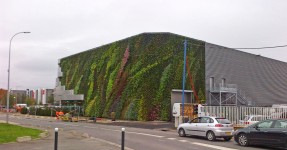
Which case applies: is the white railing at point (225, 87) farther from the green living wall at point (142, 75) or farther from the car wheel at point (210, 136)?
the car wheel at point (210, 136)

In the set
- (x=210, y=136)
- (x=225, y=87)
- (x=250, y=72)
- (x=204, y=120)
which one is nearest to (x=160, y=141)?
(x=210, y=136)

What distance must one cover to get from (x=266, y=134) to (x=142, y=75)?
29404mm

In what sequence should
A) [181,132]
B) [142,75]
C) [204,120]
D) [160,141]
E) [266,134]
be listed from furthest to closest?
[142,75], [181,132], [204,120], [160,141], [266,134]

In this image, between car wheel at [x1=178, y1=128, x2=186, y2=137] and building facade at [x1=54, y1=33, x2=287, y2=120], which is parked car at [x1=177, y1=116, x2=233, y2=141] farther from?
building facade at [x1=54, y1=33, x2=287, y2=120]

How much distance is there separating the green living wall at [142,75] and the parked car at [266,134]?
2476 cm

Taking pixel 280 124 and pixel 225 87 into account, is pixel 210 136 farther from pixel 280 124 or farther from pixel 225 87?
pixel 225 87

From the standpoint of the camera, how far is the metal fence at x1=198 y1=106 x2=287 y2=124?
27.8 meters

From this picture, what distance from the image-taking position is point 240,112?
2862 cm

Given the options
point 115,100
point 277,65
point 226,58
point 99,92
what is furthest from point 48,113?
point 277,65

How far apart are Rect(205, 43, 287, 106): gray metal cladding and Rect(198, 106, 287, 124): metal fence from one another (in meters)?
19.3

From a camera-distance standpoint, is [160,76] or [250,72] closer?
[160,76]

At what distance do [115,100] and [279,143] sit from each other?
35196 mm

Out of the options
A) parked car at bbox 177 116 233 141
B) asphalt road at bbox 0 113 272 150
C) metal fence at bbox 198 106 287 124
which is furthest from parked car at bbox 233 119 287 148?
metal fence at bbox 198 106 287 124

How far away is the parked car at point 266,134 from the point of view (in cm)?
1562
